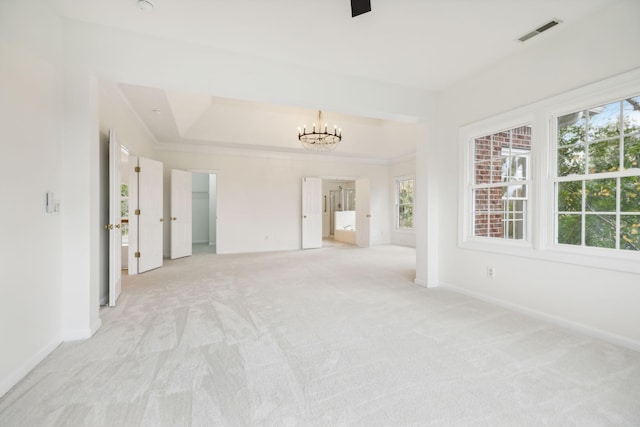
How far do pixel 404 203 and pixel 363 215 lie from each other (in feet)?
4.35

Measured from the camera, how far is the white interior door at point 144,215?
4.86 meters

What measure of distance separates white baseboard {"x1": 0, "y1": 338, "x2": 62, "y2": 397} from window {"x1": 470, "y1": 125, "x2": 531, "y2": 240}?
4446 millimetres

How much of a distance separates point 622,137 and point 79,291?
4817 mm

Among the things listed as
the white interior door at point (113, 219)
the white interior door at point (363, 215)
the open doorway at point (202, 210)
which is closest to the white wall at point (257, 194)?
the white interior door at point (363, 215)

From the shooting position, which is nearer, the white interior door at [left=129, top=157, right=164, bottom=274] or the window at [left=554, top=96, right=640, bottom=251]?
the window at [left=554, top=96, right=640, bottom=251]

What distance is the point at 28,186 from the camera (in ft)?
6.50

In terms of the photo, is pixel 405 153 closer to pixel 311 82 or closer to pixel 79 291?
pixel 311 82

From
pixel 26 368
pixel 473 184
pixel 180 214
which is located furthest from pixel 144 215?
pixel 473 184

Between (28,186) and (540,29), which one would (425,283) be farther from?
(28,186)

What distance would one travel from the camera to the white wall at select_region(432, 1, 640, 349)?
91.0 inches

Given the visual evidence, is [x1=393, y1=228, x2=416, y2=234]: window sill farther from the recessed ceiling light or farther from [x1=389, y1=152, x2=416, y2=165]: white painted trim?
the recessed ceiling light

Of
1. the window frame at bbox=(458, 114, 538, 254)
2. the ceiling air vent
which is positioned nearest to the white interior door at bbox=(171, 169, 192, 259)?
the window frame at bbox=(458, 114, 538, 254)

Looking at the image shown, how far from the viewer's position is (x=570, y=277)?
2.64m

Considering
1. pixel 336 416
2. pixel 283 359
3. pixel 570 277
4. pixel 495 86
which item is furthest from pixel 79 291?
pixel 495 86
